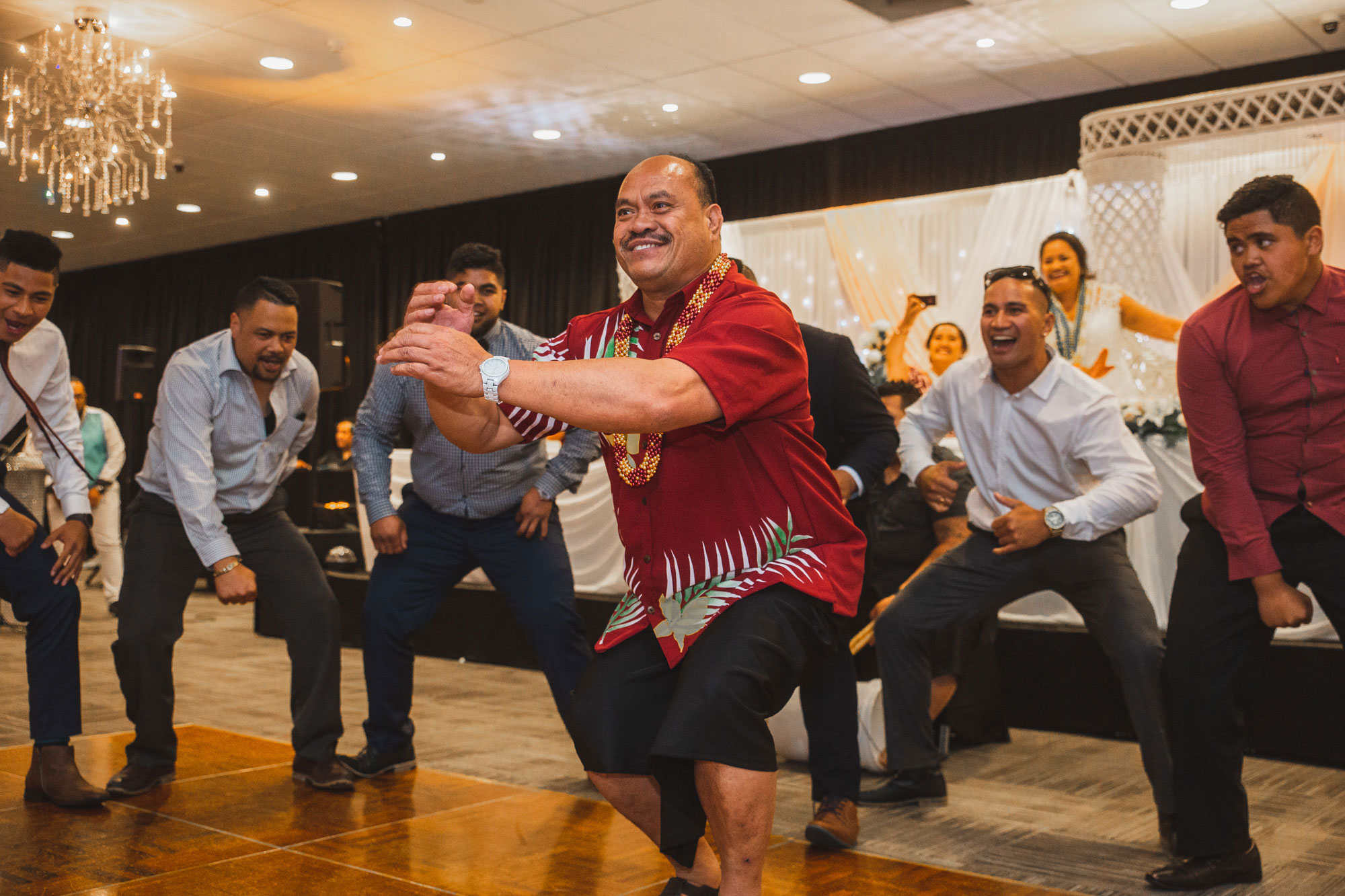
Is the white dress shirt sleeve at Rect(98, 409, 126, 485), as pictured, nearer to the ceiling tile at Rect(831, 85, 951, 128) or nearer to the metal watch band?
the metal watch band

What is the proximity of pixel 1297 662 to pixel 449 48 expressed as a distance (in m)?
5.62

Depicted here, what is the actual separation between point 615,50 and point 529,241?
4386 millimetres

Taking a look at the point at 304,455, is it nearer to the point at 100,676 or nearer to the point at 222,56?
the point at 222,56

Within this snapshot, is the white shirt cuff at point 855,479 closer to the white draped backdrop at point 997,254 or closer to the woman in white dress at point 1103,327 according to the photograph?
the white draped backdrop at point 997,254

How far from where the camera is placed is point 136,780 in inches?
132

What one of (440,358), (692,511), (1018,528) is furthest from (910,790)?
(440,358)

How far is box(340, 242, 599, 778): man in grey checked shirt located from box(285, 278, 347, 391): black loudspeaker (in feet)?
20.5

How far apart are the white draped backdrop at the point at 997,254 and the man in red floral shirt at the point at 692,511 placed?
117 inches

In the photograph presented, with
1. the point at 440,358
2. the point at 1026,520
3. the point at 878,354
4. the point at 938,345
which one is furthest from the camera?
the point at 938,345

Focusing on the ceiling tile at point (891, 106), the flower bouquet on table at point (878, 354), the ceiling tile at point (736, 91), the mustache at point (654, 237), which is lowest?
the mustache at point (654, 237)

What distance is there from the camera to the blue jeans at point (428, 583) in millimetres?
3537

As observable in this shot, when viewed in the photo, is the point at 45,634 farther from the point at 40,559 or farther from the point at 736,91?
the point at 736,91

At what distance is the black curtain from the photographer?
848 centimetres

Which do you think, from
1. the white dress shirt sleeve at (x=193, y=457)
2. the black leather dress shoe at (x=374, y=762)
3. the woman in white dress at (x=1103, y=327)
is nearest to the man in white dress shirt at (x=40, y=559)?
the white dress shirt sleeve at (x=193, y=457)
